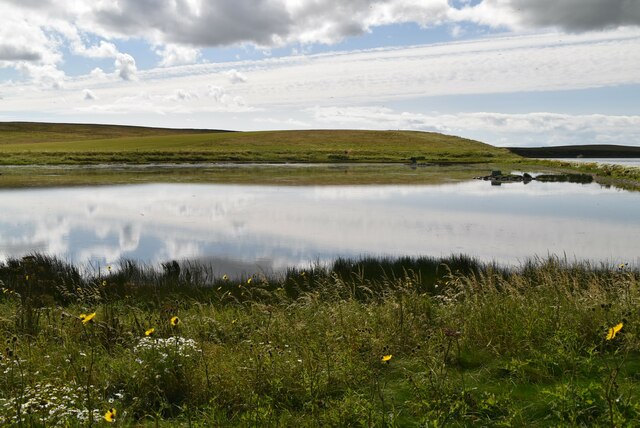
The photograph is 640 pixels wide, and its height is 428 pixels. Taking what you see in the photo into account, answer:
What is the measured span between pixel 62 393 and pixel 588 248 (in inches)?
761

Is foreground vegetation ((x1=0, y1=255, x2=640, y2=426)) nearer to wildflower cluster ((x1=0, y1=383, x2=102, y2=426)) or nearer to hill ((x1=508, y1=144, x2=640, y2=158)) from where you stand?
wildflower cluster ((x1=0, y1=383, x2=102, y2=426))

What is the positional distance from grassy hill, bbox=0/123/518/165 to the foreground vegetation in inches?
3224

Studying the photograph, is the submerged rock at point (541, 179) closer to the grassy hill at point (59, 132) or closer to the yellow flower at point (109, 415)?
the yellow flower at point (109, 415)

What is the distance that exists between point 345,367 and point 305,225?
1937 centimetres

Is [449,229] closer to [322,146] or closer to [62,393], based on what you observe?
[62,393]

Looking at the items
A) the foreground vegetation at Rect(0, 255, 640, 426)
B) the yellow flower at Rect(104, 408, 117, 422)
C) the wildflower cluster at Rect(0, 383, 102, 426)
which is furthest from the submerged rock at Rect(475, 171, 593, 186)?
the yellow flower at Rect(104, 408, 117, 422)

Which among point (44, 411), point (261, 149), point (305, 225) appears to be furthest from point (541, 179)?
point (44, 411)

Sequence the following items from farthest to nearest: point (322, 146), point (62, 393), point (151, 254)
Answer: point (322, 146) → point (151, 254) → point (62, 393)

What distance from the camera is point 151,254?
20.3 m

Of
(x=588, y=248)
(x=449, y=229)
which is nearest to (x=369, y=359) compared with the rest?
(x=588, y=248)

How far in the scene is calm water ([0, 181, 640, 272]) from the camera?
792 inches

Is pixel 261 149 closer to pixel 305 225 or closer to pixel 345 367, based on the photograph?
pixel 305 225

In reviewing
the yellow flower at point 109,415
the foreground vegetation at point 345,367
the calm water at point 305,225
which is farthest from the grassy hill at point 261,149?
the yellow flower at point 109,415

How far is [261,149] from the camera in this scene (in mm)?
105438
